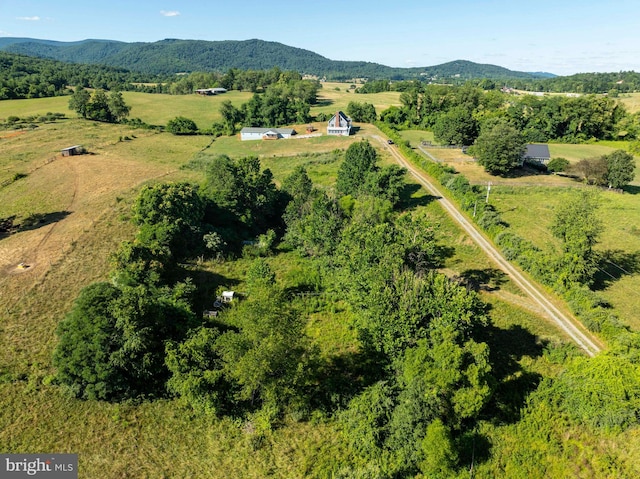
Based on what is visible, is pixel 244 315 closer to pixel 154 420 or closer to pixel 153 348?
pixel 153 348

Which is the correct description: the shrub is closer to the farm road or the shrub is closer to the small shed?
the small shed

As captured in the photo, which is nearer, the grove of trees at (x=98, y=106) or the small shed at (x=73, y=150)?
the small shed at (x=73, y=150)

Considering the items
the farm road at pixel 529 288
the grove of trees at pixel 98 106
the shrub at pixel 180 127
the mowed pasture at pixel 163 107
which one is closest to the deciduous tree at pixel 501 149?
the farm road at pixel 529 288

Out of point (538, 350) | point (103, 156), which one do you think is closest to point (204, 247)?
point (538, 350)

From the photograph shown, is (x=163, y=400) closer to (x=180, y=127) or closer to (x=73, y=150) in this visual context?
(x=73, y=150)

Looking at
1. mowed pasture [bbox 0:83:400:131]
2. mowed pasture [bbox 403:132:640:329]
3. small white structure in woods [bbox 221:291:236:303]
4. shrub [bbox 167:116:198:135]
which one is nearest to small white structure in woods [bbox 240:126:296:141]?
shrub [bbox 167:116:198:135]

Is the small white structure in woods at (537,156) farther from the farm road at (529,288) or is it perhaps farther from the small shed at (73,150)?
the small shed at (73,150)
